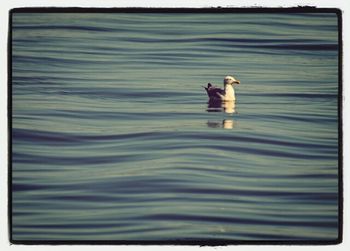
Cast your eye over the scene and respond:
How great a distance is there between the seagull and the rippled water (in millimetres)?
26

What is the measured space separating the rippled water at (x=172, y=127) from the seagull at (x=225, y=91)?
26mm

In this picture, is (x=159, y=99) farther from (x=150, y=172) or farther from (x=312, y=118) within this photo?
(x=312, y=118)

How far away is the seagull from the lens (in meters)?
1.82

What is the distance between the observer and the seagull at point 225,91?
1.82m

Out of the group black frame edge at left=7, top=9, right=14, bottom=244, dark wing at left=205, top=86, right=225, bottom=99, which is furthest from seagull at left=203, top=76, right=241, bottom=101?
→ black frame edge at left=7, top=9, right=14, bottom=244

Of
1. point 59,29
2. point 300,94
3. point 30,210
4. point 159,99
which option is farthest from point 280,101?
point 30,210

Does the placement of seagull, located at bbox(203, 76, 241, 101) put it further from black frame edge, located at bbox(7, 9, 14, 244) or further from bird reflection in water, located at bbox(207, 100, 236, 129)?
black frame edge, located at bbox(7, 9, 14, 244)

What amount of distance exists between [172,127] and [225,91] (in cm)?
24

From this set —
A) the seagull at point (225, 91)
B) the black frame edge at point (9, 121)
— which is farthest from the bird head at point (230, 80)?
the black frame edge at point (9, 121)

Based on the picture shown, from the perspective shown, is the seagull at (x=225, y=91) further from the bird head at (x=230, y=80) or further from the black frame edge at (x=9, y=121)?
the black frame edge at (x=9, y=121)

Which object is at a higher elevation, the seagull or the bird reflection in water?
the seagull

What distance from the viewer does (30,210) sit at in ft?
6.03
